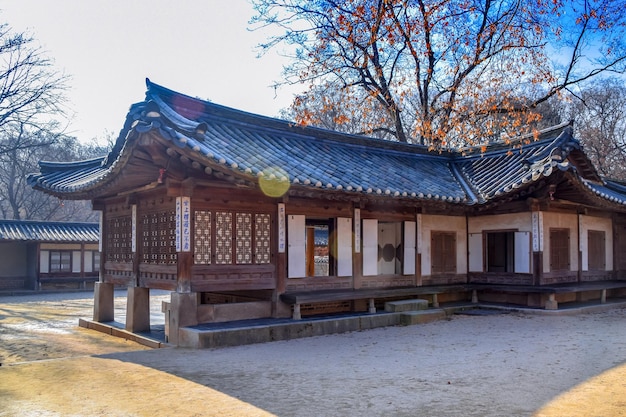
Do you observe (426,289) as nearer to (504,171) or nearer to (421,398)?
→ (504,171)

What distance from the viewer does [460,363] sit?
823 centimetres

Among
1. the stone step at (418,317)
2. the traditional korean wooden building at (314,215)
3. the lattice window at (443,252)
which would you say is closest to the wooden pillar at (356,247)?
the traditional korean wooden building at (314,215)

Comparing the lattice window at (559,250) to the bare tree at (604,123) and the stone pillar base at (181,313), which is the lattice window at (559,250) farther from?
the bare tree at (604,123)

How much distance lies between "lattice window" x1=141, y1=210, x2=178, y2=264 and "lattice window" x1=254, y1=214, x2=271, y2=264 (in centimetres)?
165

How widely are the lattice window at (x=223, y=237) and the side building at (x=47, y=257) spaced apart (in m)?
18.9

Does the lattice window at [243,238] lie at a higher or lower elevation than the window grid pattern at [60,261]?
higher

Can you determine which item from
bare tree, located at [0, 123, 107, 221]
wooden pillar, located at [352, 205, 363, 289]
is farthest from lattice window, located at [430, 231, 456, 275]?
bare tree, located at [0, 123, 107, 221]

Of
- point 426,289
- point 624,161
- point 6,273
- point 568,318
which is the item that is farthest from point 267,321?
point 624,161

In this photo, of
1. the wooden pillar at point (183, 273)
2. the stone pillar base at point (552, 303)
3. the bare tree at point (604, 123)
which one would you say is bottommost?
the stone pillar base at point (552, 303)

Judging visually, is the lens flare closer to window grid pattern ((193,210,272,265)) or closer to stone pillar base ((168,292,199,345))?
window grid pattern ((193,210,272,265))

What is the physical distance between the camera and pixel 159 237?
11.4 metres

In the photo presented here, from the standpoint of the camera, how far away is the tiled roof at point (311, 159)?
954 cm

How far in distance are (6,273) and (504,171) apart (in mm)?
23994

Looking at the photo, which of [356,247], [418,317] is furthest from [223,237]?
[418,317]
